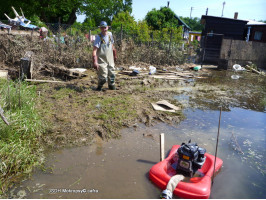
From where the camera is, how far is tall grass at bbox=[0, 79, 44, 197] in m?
3.01

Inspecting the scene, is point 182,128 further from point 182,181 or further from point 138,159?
point 182,181

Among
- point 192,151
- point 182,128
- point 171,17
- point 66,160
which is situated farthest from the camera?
point 171,17

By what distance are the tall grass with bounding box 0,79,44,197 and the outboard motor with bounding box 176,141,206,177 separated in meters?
2.24

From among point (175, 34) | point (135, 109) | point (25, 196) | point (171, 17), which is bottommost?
point (25, 196)

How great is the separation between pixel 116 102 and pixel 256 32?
86.1 ft

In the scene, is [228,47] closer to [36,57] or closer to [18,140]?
[36,57]

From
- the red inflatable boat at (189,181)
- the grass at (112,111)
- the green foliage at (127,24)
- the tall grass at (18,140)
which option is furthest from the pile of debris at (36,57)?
the red inflatable boat at (189,181)

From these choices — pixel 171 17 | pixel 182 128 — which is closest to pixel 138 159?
pixel 182 128

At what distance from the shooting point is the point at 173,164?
3.35 metres

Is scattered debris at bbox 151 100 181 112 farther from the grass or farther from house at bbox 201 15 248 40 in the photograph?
house at bbox 201 15 248 40

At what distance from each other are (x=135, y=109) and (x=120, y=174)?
8.48 feet

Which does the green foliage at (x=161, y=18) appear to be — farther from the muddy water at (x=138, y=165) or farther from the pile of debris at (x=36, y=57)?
the muddy water at (x=138, y=165)

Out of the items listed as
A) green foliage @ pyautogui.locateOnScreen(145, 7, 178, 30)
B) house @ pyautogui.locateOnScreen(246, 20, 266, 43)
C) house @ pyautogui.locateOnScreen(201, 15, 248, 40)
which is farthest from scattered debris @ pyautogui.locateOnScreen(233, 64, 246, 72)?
green foliage @ pyautogui.locateOnScreen(145, 7, 178, 30)

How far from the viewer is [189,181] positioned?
10.0 feet
